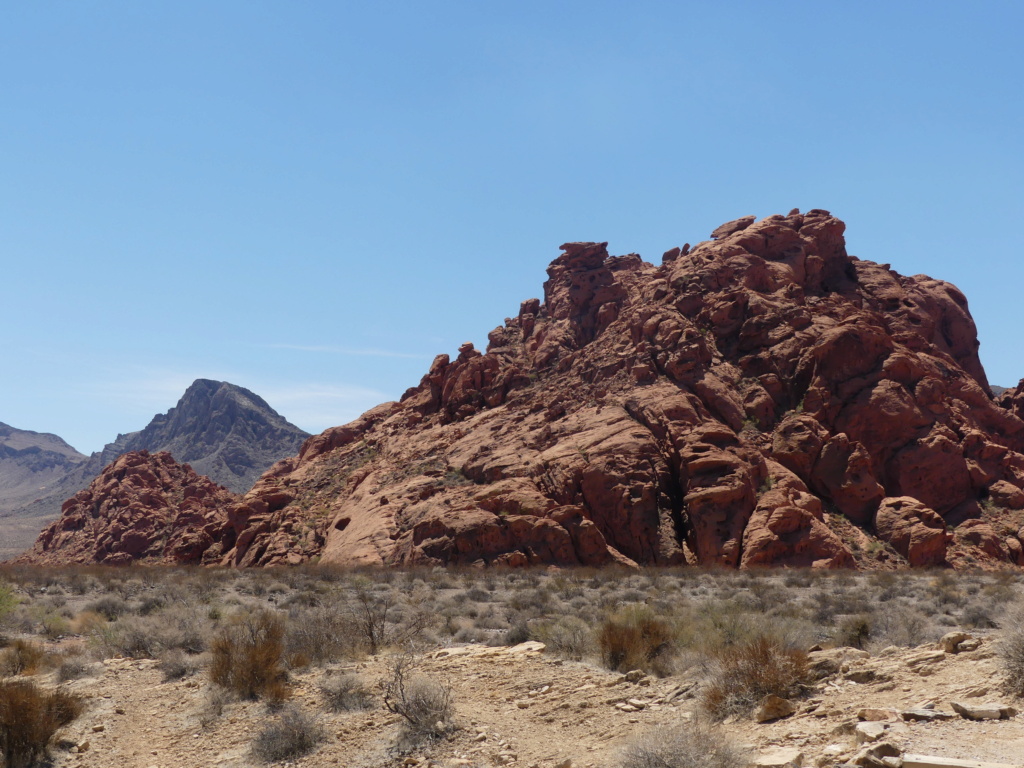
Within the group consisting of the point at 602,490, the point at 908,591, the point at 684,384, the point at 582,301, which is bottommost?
the point at 908,591

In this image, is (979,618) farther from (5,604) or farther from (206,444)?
(206,444)

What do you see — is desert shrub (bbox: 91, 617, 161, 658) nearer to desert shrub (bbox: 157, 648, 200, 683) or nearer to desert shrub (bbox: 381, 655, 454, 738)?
desert shrub (bbox: 157, 648, 200, 683)

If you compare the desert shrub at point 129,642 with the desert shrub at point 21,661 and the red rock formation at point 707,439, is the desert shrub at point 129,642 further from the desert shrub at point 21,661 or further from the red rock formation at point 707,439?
the red rock formation at point 707,439

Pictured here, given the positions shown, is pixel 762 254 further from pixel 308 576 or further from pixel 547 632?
pixel 547 632

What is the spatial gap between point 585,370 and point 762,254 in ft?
Result: 46.1

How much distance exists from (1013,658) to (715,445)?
90.6 ft

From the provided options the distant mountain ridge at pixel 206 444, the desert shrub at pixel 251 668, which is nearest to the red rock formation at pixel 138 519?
the desert shrub at pixel 251 668

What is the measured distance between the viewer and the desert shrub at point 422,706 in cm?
869

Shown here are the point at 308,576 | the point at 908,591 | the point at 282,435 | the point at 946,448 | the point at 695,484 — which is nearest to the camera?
the point at 908,591

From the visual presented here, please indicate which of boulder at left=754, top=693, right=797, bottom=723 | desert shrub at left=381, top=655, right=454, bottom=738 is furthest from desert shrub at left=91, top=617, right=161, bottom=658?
boulder at left=754, top=693, right=797, bottom=723

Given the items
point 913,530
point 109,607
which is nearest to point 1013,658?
point 109,607

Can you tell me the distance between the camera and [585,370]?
44.3 m

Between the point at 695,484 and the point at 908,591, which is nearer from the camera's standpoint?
the point at 908,591

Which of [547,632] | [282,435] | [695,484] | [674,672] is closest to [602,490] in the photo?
[695,484]
